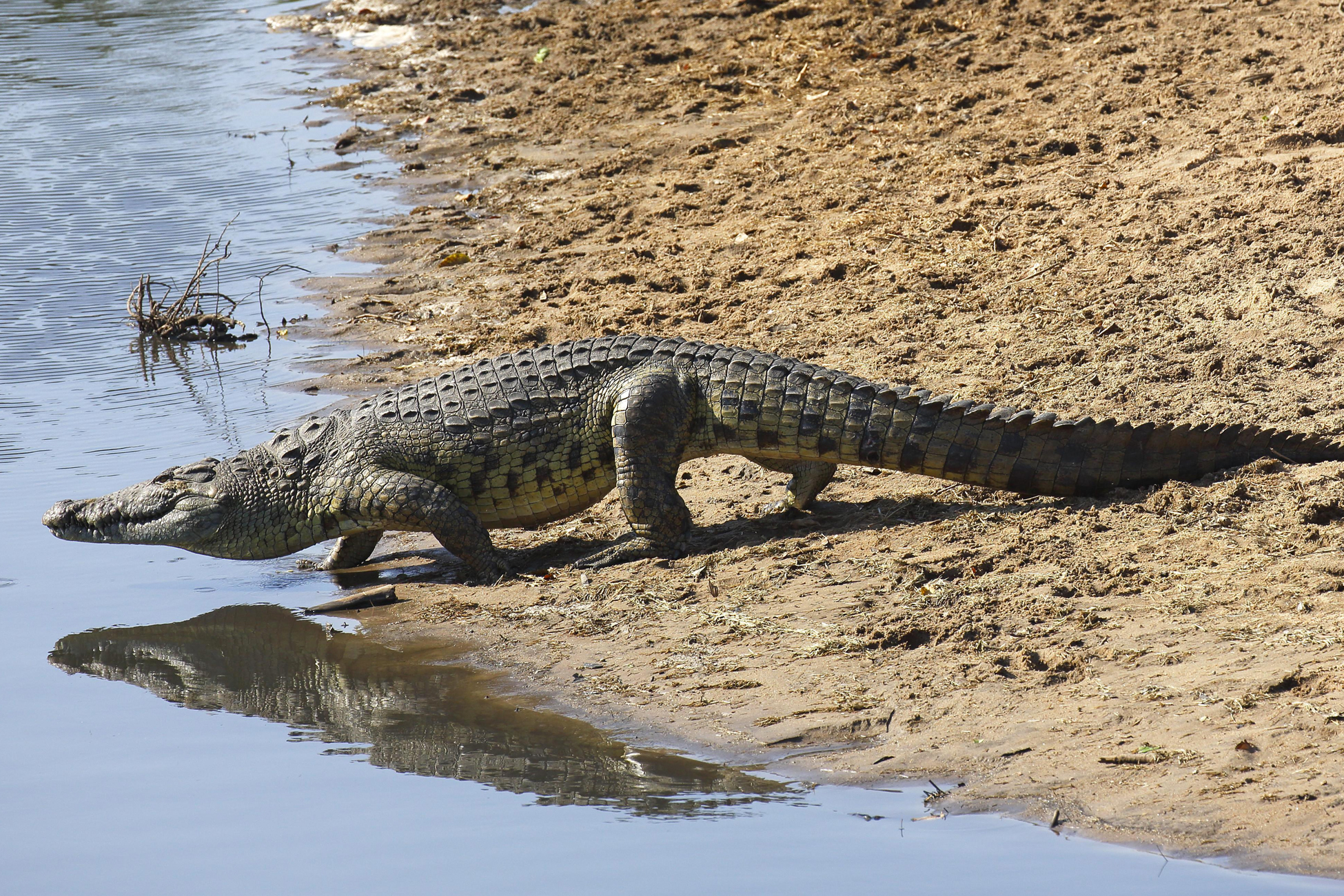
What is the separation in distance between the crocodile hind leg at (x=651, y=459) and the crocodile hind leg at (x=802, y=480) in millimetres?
428

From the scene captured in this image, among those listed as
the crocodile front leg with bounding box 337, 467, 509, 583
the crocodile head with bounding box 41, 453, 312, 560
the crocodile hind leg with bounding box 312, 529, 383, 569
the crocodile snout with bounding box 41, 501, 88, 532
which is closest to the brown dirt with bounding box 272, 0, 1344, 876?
the crocodile front leg with bounding box 337, 467, 509, 583

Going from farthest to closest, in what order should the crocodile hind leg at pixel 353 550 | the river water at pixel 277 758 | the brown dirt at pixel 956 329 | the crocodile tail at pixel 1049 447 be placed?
the crocodile hind leg at pixel 353 550, the crocodile tail at pixel 1049 447, the brown dirt at pixel 956 329, the river water at pixel 277 758

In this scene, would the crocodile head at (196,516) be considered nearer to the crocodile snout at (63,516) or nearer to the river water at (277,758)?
the crocodile snout at (63,516)

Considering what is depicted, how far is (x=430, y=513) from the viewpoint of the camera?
583 centimetres

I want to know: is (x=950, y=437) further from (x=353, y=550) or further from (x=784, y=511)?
(x=353, y=550)

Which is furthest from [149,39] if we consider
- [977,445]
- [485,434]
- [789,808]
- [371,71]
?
[789,808]

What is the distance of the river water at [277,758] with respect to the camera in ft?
11.7

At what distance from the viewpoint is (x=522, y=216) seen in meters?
10.7

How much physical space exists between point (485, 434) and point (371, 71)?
1199 cm

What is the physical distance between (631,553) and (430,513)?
3.00 ft

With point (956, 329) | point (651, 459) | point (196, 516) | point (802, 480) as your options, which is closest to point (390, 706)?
point (651, 459)

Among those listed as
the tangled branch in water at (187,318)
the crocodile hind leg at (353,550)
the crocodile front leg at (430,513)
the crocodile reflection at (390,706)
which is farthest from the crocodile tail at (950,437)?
the tangled branch in water at (187,318)

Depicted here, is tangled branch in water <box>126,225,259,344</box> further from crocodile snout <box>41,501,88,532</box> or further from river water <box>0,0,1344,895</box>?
crocodile snout <box>41,501,88,532</box>

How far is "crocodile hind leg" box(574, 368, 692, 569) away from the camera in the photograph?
567 centimetres
